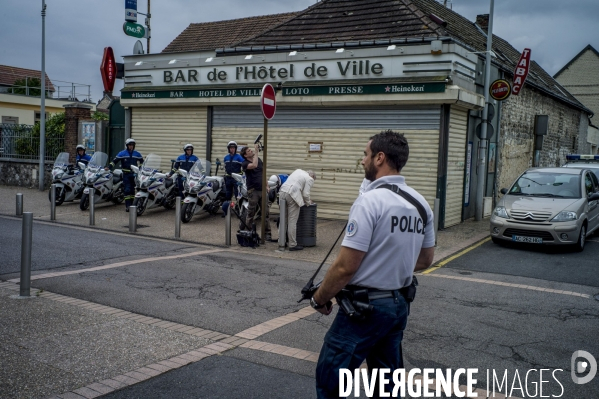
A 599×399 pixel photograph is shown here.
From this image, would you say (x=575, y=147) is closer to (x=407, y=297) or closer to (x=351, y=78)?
(x=351, y=78)

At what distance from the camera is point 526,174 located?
13094 millimetres

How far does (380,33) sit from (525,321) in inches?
411

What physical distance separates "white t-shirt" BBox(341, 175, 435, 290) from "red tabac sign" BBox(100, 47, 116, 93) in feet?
58.0

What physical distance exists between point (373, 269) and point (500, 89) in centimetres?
1319

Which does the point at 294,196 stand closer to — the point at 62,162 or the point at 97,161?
the point at 97,161

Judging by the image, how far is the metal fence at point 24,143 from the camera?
21.8 m

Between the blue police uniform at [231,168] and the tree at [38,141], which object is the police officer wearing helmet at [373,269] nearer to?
the blue police uniform at [231,168]

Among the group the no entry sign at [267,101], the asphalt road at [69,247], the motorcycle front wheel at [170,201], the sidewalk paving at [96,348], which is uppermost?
the no entry sign at [267,101]

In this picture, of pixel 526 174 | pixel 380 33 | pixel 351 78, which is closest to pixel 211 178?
pixel 351 78

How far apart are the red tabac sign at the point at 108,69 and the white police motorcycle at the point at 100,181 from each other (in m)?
3.88

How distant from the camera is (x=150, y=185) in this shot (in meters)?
14.7

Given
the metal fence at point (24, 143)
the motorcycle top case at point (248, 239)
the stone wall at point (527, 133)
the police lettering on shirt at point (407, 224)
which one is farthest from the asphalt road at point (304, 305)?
the metal fence at point (24, 143)

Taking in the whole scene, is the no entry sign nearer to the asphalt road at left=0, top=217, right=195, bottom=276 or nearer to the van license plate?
the asphalt road at left=0, top=217, right=195, bottom=276

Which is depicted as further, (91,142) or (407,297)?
(91,142)
